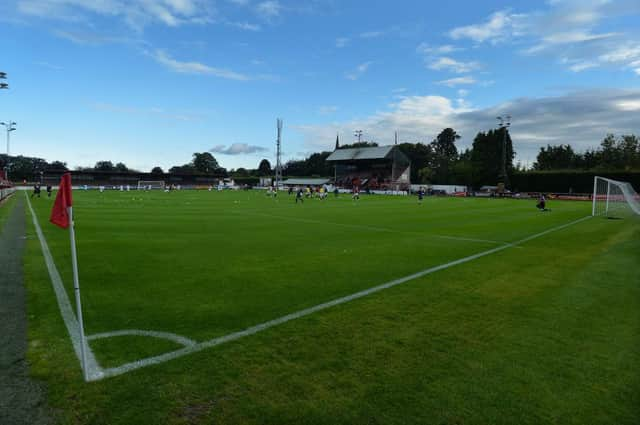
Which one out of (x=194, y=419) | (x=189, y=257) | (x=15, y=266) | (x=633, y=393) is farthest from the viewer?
(x=189, y=257)

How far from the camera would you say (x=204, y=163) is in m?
174

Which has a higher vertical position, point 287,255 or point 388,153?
point 388,153

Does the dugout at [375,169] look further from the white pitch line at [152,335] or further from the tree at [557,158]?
the white pitch line at [152,335]

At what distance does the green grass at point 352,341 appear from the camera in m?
3.23

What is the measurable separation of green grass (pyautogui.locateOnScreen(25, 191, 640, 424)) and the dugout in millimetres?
83435

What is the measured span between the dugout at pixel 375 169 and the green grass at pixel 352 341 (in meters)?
83.4

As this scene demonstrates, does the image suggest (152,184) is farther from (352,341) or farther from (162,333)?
(352,341)

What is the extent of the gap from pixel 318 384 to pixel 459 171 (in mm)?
96257

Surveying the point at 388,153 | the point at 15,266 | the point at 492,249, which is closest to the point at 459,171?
the point at 388,153

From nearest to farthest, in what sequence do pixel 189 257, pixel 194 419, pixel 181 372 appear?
pixel 194 419, pixel 181 372, pixel 189 257

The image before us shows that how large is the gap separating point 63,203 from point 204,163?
A: 588 ft

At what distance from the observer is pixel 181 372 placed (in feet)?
12.3

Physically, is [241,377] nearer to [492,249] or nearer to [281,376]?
[281,376]

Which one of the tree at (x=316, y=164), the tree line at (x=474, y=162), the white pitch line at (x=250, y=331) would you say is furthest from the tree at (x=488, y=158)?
the white pitch line at (x=250, y=331)
